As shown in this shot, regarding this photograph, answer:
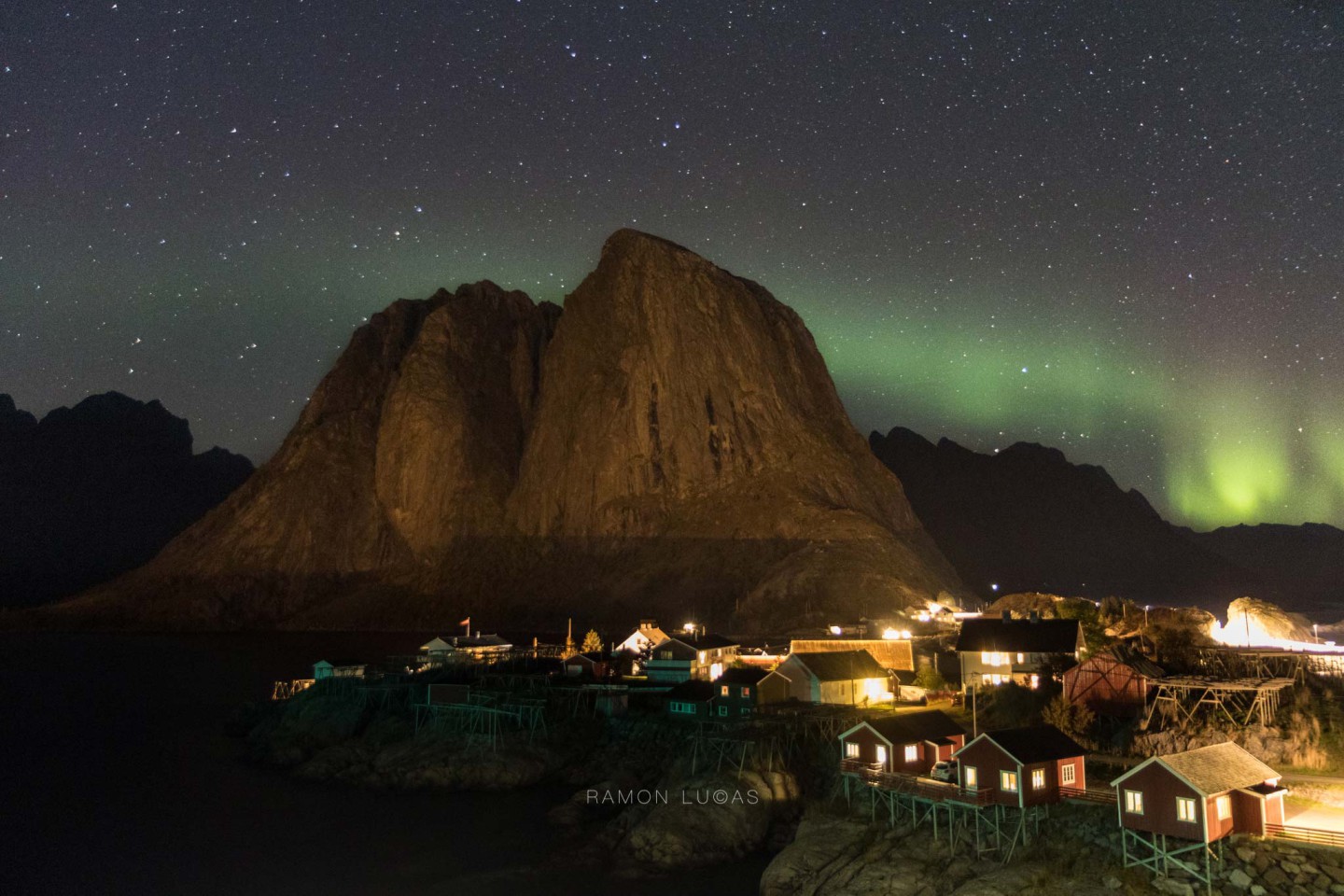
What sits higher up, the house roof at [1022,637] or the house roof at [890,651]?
the house roof at [1022,637]

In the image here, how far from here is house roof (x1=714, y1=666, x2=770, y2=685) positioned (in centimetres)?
5175

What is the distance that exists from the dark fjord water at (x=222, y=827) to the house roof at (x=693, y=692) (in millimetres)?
8578

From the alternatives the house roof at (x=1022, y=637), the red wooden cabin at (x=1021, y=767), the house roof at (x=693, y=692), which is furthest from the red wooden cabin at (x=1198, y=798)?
the house roof at (x=693, y=692)

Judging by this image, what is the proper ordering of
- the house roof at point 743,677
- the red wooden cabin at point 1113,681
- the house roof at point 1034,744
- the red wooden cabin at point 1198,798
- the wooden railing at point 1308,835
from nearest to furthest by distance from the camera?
the wooden railing at point 1308,835 < the red wooden cabin at point 1198,798 < the house roof at point 1034,744 < the red wooden cabin at point 1113,681 < the house roof at point 743,677

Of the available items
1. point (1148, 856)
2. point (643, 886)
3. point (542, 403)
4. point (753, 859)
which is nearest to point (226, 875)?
point (643, 886)

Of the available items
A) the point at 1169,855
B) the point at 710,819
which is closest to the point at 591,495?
the point at 710,819

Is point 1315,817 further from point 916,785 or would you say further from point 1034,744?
point 916,785

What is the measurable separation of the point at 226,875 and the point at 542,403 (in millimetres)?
150004

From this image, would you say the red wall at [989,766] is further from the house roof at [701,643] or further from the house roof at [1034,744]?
the house roof at [701,643]

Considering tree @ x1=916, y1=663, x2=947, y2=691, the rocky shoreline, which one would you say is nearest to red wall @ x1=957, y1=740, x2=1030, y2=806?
the rocky shoreline

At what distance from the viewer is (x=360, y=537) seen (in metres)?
187

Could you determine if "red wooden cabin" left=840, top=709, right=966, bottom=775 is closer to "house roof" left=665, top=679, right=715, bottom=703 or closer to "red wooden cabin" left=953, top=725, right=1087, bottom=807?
"red wooden cabin" left=953, top=725, right=1087, bottom=807

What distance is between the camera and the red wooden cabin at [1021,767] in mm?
29891

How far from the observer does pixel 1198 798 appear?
84.1 ft
